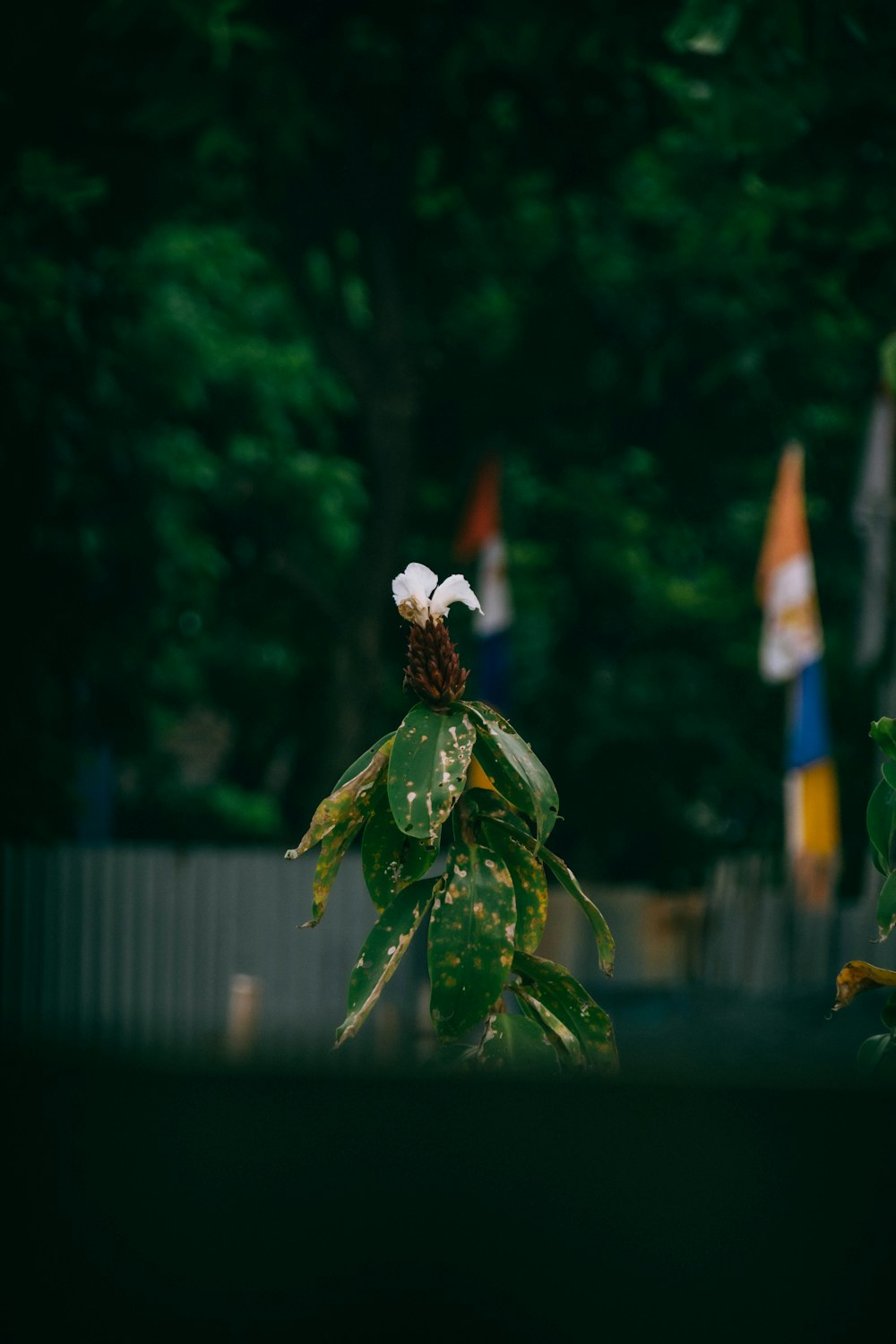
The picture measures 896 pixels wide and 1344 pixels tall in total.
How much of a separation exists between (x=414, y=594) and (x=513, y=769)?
0.26 metres

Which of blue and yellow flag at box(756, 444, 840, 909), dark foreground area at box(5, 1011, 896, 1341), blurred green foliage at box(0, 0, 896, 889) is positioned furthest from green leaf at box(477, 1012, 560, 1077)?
blue and yellow flag at box(756, 444, 840, 909)

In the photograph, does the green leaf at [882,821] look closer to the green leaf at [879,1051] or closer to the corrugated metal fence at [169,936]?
the green leaf at [879,1051]

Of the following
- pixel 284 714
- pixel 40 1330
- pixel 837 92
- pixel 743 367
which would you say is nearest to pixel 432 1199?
pixel 40 1330

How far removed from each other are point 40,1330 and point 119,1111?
0.14 m

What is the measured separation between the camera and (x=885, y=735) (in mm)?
2496

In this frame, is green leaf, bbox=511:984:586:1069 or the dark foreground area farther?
green leaf, bbox=511:984:586:1069

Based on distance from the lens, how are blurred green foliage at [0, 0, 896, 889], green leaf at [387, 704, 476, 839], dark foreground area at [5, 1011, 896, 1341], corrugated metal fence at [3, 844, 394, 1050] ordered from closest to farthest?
dark foreground area at [5, 1011, 896, 1341]
green leaf at [387, 704, 476, 839]
blurred green foliage at [0, 0, 896, 889]
corrugated metal fence at [3, 844, 394, 1050]

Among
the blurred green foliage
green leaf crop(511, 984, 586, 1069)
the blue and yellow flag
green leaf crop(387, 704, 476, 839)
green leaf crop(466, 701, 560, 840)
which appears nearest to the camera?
green leaf crop(387, 704, 476, 839)

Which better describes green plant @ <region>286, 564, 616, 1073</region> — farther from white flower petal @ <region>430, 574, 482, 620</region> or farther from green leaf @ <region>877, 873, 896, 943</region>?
green leaf @ <region>877, 873, 896, 943</region>

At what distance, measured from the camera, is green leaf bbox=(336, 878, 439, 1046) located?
2297mm

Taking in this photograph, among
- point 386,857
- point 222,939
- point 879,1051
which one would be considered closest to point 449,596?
point 386,857

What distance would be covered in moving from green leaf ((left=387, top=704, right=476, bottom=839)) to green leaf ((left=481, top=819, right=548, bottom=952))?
0.16m

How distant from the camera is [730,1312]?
105 centimetres

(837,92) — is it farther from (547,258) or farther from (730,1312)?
(547,258)
